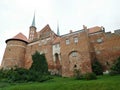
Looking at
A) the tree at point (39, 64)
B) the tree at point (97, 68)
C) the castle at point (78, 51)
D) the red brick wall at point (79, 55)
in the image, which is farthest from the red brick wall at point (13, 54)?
the tree at point (97, 68)

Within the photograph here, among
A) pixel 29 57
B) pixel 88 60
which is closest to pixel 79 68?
pixel 88 60

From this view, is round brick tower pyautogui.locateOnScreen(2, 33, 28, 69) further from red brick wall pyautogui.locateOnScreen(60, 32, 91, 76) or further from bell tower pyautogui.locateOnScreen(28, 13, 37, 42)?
red brick wall pyautogui.locateOnScreen(60, 32, 91, 76)

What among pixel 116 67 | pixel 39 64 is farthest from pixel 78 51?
pixel 39 64

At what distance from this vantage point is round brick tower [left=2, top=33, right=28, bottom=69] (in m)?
40.8

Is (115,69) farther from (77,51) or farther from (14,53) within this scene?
(14,53)

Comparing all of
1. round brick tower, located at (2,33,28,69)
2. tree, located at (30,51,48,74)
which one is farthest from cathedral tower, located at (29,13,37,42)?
tree, located at (30,51,48,74)

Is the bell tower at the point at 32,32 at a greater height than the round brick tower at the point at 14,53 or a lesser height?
greater

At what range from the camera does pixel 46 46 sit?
4022cm

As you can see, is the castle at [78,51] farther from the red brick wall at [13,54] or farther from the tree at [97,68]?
the tree at [97,68]

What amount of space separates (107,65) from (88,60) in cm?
366

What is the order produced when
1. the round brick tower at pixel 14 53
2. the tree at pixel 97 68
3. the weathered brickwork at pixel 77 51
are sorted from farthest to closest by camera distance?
1. the round brick tower at pixel 14 53
2. the weathered brickwork at pixel 77 51
3. the tree at pixel 97 68

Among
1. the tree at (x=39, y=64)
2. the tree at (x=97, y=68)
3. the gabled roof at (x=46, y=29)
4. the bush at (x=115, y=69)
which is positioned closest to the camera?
the bush at (x=115, y=69)

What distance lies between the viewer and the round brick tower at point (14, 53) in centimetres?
4078

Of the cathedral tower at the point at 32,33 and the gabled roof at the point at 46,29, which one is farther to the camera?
the gabled roof at the point at 46,29
